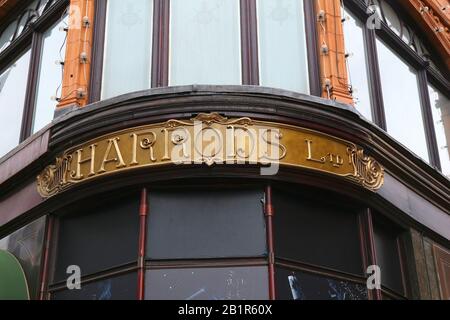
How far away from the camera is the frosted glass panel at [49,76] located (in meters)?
16.1

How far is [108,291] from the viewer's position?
12.9m

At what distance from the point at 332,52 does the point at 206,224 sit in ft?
11.9

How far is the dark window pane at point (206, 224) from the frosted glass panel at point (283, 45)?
2.27 meters

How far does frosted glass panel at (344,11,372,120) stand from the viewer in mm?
15945

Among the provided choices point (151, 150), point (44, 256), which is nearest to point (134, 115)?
point (151, 150)

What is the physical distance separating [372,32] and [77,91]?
5.84 meters

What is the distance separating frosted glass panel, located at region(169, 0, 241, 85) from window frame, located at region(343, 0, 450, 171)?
276 centimetres

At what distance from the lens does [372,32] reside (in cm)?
1714

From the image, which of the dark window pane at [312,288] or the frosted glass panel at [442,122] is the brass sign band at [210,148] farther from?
the frosted glass panel at [442,122]

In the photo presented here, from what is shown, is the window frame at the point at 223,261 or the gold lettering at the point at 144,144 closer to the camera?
the window frame at the point at 223,261

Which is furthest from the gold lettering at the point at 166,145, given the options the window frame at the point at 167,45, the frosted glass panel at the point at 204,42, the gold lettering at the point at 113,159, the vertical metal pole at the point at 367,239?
the vertical metal pole at the point at 367,239

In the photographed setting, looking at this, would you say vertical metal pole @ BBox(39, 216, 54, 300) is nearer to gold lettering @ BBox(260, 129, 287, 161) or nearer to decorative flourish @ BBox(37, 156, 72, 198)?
decorative flourish @ BBox(37, 156, 72, 198)

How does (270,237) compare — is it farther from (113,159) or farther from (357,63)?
(357,63)

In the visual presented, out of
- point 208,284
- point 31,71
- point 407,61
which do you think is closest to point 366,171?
point 208,284
